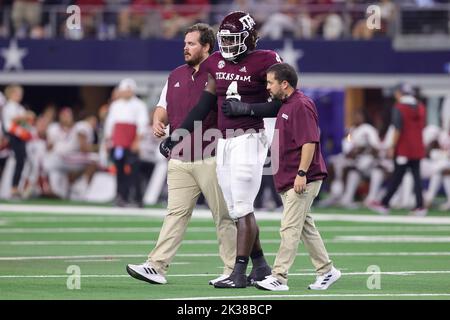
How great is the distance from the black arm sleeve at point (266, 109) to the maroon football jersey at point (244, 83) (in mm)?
105

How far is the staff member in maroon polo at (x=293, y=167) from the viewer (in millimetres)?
11719

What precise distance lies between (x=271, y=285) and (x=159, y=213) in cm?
1115

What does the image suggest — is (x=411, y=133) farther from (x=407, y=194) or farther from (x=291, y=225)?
(x=291, y=225)

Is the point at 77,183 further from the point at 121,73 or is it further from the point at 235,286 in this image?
the point at 235,286

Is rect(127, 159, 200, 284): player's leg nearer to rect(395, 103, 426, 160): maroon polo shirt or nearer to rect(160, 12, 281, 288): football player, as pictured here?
rect(160, 12, 281, 288): football player

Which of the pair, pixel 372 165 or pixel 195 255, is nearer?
pixel 195 255

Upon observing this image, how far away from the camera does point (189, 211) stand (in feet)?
40.7

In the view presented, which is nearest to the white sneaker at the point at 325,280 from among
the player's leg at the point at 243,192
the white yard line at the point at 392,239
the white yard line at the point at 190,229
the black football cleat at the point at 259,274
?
the black football cleat at the point at 259,274

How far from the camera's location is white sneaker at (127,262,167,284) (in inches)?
476

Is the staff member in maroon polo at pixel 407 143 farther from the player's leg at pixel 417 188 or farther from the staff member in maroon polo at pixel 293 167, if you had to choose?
the staff member in maroon polo at pixel 293 167

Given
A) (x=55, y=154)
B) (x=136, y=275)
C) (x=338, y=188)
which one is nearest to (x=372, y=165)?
(x=338, y=188)

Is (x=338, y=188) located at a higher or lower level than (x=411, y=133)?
lower

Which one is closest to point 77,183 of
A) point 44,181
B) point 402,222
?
point 44,181
